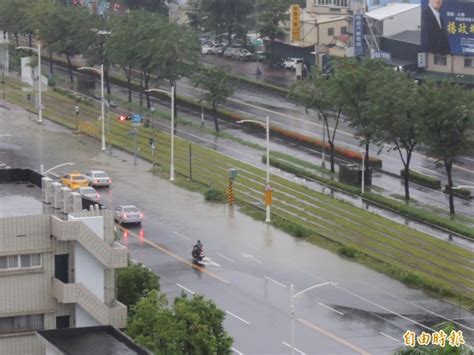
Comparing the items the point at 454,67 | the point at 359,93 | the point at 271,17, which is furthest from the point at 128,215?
the point at 271,17

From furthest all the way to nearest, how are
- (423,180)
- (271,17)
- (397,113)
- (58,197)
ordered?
(271,17) → (423,180) → (397,113) → (58,197)

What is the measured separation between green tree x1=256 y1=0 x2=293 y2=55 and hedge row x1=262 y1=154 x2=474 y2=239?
52.0m

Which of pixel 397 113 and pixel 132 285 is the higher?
pixel 397 113

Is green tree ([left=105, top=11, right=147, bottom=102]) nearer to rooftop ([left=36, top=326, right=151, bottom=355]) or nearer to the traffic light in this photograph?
the traffic light

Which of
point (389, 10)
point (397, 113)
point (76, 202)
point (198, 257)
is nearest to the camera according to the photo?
point (76, 202)

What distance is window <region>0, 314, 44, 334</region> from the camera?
68.5 meters

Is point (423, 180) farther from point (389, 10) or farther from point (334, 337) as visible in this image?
point (389, 10)

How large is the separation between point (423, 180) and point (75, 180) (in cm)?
2953

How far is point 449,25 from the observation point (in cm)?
16262

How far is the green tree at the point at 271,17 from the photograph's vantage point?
191m

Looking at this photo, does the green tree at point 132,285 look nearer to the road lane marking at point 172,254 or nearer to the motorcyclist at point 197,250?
the road lane marking at point 172,254

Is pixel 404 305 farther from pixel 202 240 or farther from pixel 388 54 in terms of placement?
pixel 388 54

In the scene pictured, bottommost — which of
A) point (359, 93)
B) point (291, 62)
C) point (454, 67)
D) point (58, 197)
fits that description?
point (291, 62)

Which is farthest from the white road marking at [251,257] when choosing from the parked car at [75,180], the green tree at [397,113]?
the green tree at [397,113]
